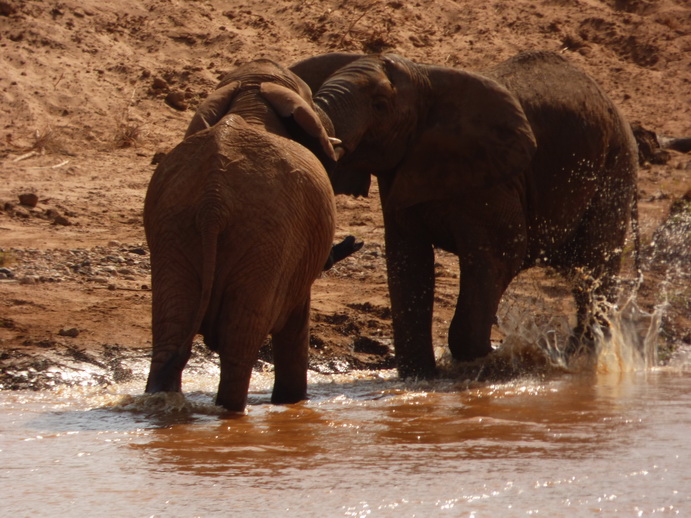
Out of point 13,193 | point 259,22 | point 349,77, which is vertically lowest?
point 13,193

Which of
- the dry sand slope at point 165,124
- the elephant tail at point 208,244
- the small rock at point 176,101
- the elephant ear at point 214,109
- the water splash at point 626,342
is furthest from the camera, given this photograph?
the small rock at point 176,101

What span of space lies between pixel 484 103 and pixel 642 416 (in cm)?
233

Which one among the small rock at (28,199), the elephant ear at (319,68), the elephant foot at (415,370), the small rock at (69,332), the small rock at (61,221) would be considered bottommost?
the elephant foot at (415,370)

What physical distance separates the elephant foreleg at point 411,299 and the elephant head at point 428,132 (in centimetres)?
36

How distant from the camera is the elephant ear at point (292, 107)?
586cm

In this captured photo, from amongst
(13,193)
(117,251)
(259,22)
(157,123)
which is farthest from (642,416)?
(259,22)

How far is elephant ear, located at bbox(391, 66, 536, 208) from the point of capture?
7.48 meters

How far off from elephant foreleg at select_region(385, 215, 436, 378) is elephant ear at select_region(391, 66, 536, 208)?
1.22ft

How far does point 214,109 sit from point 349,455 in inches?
70.3

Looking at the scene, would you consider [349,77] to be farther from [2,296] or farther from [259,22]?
[259,22]

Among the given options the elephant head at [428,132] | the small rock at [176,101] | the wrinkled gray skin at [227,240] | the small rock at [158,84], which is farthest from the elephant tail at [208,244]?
the small rock at [158,84]

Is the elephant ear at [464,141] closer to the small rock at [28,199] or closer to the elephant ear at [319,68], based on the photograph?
the elephant ear at [319,68]

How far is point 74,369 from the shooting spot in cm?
704

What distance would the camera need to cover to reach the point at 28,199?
32.1 ft
